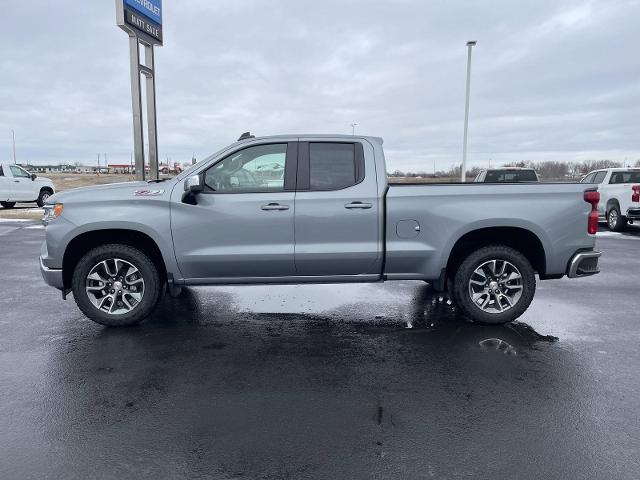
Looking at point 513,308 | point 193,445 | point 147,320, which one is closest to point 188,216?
point 147,320

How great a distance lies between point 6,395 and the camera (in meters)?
3.49

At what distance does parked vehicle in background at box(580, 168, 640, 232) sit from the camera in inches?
520

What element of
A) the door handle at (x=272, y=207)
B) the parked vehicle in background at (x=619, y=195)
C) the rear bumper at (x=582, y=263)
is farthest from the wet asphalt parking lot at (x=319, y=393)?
the parked vehicle in background at (x=619, y=195)

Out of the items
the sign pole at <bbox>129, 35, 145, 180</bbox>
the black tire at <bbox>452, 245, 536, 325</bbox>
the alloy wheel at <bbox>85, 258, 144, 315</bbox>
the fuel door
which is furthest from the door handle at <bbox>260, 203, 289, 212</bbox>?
the sign pole at <bbox>129, 35, 145, 180</bbox>

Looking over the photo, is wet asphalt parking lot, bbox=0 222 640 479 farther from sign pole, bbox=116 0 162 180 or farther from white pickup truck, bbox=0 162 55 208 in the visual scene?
white pickup truck, bbox=0 162 55 208

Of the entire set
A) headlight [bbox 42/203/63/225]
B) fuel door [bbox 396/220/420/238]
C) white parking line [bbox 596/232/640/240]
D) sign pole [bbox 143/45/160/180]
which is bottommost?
white parking line [bbox 596/232/640/240]

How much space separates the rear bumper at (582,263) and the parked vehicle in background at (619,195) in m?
9.84

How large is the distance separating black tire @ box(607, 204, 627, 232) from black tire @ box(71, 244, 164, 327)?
13808 millimetres

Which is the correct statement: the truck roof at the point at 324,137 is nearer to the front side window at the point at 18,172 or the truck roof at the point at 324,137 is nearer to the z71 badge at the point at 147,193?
the z71 badge at the point at 147,193

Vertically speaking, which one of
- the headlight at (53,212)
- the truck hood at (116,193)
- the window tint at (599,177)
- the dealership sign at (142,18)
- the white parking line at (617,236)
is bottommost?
the white parking line at (617,236)

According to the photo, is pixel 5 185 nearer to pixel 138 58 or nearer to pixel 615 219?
pixel 138 58

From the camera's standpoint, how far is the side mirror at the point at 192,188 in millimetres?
4676

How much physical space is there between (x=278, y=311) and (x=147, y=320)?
1.50m

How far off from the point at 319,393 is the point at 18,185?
73.0ft
